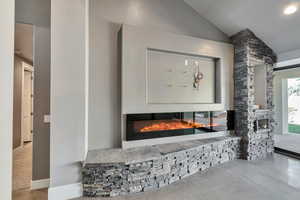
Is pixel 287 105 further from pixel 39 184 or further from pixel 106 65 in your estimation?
pixel 39 184

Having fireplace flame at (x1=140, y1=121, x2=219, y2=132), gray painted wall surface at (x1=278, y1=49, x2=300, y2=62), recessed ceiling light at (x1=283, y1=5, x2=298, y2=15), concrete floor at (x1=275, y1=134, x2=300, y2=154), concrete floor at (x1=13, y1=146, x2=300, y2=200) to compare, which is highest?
recessed ceiling light at (x1=283, y1=5, x2=298, y2=15)

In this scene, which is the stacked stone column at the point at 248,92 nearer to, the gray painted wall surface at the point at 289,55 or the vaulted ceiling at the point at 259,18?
the vaulted ceiling at the point at 259,18

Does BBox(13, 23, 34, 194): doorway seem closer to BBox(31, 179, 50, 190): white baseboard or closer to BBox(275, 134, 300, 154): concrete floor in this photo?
BBox(31, 179, 50, 190): white baseboard

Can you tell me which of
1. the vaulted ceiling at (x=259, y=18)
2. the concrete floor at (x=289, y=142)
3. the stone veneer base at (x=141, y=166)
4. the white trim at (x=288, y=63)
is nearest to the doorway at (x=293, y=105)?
the concrete floor at (x=289, y=142)

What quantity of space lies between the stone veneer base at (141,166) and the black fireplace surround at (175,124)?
27 cm

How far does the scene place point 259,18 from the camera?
322 centimetres

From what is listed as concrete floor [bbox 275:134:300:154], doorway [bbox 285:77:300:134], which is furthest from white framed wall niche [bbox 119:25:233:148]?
doorway [bbox 285:77:300:134]

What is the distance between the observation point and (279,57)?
13.0 ft

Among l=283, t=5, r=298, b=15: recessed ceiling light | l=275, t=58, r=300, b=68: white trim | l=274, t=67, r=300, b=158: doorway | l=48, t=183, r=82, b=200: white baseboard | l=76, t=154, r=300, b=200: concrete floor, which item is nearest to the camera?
l=48, t=183, r=82, b=200: white baseboard

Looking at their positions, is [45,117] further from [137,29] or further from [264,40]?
[264,40]

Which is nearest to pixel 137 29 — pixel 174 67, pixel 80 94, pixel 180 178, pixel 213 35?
pixel 174 67

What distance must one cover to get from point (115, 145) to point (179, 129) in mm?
1367

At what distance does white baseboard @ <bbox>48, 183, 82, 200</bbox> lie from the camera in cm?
209

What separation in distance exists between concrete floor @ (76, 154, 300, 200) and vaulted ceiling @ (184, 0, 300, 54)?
278cm
